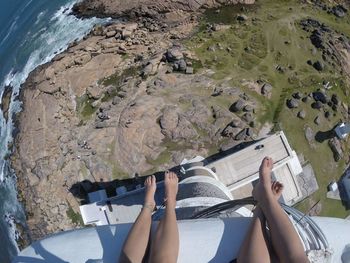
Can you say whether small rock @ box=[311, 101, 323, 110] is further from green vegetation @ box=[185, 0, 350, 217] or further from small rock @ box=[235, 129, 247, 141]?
small rock @ box=[235, 129, 247, 141]

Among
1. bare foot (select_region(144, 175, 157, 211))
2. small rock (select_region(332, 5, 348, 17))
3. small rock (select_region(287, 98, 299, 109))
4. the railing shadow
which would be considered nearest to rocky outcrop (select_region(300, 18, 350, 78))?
Result: small rock (select_region(332, 5, 348, 17))

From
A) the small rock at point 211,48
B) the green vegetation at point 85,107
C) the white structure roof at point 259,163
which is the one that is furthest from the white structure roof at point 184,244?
the small rock at point 211,48

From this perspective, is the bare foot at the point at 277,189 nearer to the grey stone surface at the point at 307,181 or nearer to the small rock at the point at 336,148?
the grey stone surface at the point at 307,181

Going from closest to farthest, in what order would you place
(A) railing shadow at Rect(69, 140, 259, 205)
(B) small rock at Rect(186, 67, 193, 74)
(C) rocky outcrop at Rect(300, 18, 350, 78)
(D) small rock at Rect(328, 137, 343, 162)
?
(A) railing shadow at Rect(69, 140, 259, 205)
(D) small rock at Rect(328, 137, 343, 162)
(B) small rock at Rect(186, 67, 193, 74)
(C) rocky outcrop at Rect(300, 18, 350, 78)

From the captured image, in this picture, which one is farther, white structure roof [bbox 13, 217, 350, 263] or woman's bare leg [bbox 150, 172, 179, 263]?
white structure roof [bbox 13, 217, 350, 263]

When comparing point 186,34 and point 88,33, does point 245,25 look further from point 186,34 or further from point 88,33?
point 88,33

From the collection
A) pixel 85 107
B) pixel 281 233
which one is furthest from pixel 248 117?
pixel 281 233
